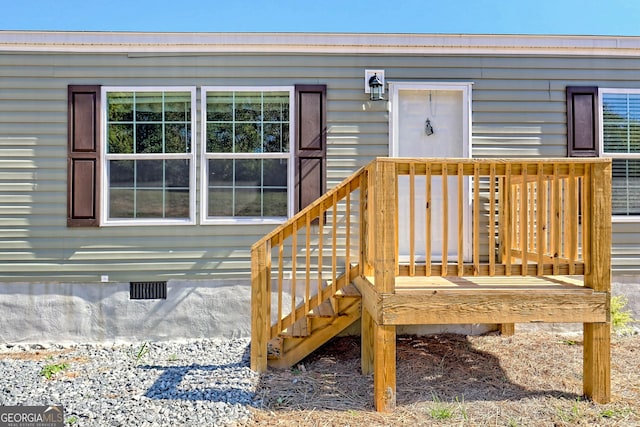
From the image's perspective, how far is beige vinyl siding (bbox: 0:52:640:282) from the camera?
4.61 meters

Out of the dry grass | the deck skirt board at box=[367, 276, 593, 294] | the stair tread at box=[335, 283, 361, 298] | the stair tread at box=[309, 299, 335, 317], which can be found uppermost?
the deck skirt board at box=[367, 276, 593, 294]

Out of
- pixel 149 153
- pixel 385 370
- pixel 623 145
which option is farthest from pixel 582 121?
pixel 149 153

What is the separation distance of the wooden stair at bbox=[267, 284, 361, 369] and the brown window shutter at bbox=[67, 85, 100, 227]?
2381mm

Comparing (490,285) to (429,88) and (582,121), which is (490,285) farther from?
(582,121)

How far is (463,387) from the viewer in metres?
3.42

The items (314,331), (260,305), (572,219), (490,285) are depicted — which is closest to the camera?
(572,219)

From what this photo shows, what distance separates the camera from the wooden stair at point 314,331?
3.83 meters

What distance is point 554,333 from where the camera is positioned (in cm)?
480

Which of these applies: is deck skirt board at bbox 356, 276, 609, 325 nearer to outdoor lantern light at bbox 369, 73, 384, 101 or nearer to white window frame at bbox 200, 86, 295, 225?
white window frame at bbox 200, 86, 295, 225

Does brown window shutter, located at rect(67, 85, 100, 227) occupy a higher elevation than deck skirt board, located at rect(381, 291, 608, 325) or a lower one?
higher

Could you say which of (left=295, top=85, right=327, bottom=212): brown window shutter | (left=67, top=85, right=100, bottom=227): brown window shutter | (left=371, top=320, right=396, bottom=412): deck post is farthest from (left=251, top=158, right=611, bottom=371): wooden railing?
(left=67, top=85, right=100, bottom=227): brown window shutter

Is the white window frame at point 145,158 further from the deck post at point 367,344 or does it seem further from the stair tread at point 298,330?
the deck post at point 367,344

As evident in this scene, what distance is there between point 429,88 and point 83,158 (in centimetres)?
369

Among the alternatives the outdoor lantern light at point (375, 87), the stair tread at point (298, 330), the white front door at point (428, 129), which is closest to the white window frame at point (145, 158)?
the stair tread at point (298, 330)
